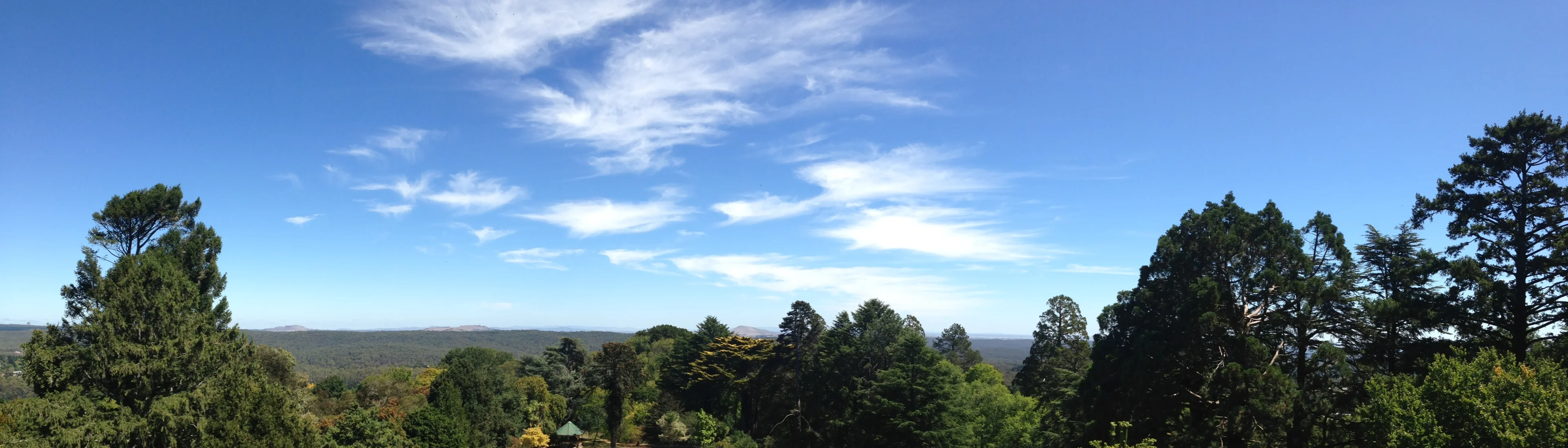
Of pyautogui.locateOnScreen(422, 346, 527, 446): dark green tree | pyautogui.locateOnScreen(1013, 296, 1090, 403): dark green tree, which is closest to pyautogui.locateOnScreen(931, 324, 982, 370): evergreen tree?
pyautogui.locateOnScreen(1013, 296, 1090, 403): dark green tree

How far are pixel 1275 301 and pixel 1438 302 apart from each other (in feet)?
11.7

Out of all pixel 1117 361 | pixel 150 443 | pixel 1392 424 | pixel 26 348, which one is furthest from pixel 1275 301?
pixel 26 348

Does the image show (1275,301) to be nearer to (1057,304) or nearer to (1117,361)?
(1117,361)

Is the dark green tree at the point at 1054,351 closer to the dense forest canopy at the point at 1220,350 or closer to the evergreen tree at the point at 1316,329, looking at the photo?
the dense forest canopy at the point at 1220,350

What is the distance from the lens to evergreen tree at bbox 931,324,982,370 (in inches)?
2825

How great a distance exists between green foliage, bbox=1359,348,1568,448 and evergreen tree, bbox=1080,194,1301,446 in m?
3.86

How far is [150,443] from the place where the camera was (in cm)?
2288

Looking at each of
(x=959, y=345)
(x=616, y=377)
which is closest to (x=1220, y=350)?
(x=616, y=377)

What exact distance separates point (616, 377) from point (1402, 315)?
41.9 m

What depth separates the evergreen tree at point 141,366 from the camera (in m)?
19.5

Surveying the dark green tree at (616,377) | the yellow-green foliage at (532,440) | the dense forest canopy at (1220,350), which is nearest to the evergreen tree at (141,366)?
the dense forest canopy at (1220,350)

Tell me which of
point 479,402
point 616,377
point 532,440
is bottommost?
point 532,440

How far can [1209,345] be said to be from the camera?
20.8m

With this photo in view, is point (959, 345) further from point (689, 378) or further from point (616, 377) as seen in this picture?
point (616, 377)
